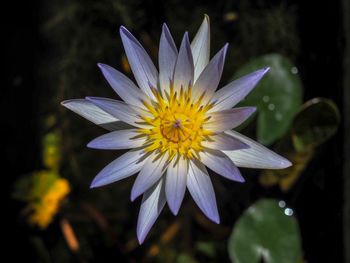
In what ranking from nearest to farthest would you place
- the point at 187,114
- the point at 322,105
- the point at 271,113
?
the point at 187,114, the point at 322,105, the point at 271,113

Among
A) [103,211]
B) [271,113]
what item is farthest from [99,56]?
[271,113]

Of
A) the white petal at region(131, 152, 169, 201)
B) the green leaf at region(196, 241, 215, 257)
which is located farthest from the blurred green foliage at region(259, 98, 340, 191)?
the white petal at region(131, 152, 169, 201)

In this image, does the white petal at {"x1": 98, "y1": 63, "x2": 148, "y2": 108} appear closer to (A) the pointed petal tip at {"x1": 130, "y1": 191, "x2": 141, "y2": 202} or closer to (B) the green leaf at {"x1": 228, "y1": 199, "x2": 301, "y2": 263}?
(A) the pointed petal tip at {"x1": 130, "y1": 191, "x2": 141, "y2": 202}

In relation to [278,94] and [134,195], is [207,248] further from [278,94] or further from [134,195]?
[134,195]

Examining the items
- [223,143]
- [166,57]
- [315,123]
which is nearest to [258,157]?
[223,143]

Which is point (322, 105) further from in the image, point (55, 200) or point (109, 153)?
point (55, 200)

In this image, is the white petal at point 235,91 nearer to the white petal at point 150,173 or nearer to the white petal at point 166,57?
the white petal at point 166,57
